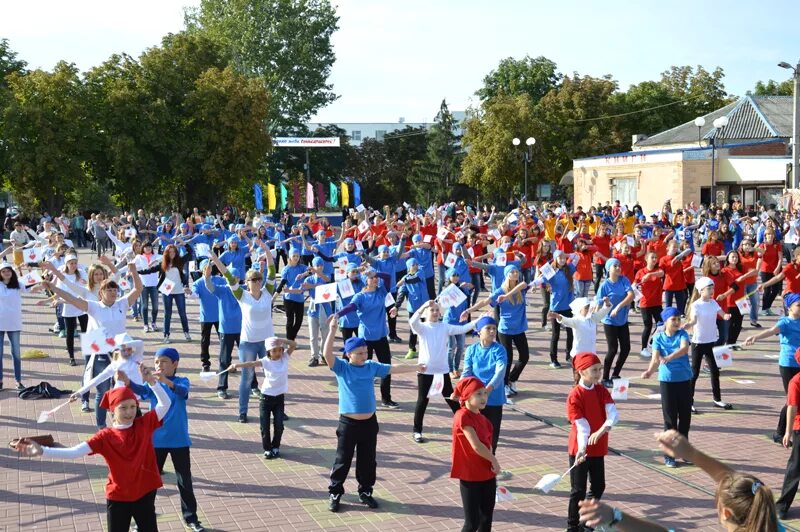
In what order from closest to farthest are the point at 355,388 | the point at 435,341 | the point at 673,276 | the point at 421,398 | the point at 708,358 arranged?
the point at 355,388
the point at 435,341
the point at 421,398
the point at 708,358
the point at 673,276

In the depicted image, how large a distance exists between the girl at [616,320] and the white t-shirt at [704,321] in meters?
1.01

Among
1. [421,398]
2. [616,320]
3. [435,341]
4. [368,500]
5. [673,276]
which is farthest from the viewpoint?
[673,276]

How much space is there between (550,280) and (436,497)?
19.2 feet

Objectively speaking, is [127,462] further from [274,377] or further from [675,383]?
[675,383]

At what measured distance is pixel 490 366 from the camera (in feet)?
27.0

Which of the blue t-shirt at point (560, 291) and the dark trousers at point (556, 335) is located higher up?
the blue t-shirt at point (560, 291)

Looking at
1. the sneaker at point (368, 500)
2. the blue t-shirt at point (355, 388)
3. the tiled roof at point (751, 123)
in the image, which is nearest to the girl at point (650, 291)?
the blue t-shirt at point (355, 388)

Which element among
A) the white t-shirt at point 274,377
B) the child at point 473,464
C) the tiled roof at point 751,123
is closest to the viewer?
the child at point 473,464

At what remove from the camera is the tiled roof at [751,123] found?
167ft

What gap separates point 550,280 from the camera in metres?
13.0

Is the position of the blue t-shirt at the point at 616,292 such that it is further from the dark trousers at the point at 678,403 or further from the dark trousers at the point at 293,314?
the dark trousers at the point at 293,314

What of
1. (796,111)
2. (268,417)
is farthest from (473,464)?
(796,111)

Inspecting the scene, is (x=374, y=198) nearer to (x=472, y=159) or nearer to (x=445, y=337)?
(x=472, y=159)

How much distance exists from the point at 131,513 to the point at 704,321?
295 inches
